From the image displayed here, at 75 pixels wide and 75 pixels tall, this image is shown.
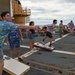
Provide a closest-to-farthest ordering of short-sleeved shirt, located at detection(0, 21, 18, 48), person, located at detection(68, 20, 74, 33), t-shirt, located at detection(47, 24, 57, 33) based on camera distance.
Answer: short-sleeved shirt, located at detection(0, 21, 18, 48) < t-shirt, located at detection(47, 24, 57, 33) < person, located at detection(68, 20, 74, 33)

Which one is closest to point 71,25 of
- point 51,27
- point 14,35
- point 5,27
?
point 51,27

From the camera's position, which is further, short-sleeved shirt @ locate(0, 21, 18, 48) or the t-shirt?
the t-shirt

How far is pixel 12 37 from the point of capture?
312 inches

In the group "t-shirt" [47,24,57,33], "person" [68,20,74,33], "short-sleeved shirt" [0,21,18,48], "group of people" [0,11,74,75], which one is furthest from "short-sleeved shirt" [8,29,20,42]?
"person" [68,20,74,33]

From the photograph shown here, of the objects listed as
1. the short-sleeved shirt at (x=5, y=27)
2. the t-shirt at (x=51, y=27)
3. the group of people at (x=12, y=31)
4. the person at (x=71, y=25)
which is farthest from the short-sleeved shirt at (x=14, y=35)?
the person at (x=71, y=25)

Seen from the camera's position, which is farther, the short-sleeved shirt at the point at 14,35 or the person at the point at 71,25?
the person at the point at 71,25

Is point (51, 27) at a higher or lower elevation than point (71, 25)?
higher

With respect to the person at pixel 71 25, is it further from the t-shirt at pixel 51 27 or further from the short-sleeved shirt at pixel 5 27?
the short-sleeved shirt at pixel 5 27

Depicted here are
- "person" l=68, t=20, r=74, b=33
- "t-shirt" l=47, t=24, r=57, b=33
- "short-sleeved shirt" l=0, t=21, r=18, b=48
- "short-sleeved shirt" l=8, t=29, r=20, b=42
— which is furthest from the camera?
"person" l=68, t=20, r=74, b=33

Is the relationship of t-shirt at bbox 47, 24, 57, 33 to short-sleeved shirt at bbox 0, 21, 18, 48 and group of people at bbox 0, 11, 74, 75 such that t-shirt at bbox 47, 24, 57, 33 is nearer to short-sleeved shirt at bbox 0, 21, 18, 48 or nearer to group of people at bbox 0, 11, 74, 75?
group of people at bbox 0, 11, 74, 75

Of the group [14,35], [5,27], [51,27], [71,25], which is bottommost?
[71,25]

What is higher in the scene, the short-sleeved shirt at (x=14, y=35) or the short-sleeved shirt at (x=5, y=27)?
the short-sleeved shirt at (x=5, y=27)

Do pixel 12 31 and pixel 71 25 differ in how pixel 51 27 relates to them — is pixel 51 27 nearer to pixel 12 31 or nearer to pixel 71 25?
pixel 12 31

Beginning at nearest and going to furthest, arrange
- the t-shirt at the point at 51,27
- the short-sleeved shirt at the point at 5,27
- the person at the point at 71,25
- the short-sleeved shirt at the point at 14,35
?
1. the short-sleeved shirt at the point at 5,27
2. the short-sleeved shirt at the point at 14,35
3. the t-shirt at the point at 51,27
4. the person at the point at 71,25
